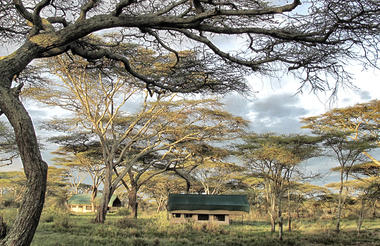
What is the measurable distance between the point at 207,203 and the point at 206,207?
0.82 feet

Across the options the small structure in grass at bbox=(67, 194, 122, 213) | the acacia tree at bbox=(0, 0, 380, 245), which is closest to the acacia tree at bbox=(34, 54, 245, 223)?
the acacia tree at bbox=(0, 0, 380, 245)

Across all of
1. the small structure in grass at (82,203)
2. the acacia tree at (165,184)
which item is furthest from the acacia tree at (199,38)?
the small structure in grass at (82,203)

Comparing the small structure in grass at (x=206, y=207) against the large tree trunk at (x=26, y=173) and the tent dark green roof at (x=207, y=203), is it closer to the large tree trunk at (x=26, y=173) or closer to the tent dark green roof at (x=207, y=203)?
the tent dark green roof at (x=207, y=203)

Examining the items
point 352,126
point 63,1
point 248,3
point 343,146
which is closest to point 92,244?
point 63,1

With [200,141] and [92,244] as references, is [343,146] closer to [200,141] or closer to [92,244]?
[200,141]

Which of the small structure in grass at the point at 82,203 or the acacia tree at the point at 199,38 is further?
the small structure in grass at the point at 82,203

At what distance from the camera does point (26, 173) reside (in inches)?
149

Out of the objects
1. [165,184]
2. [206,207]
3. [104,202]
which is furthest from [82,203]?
[104,202]

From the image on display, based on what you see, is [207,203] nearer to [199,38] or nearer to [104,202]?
[104,202]

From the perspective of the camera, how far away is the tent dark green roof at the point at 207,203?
20562 mm

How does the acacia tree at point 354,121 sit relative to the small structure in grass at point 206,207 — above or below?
above

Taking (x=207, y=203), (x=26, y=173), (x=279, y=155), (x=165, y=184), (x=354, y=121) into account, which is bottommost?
(x=207, y=203)

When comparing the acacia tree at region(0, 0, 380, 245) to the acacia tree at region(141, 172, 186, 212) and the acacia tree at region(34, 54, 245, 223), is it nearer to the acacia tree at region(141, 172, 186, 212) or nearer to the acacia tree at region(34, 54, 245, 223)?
the acacia tree at region(34, 54, 245, 223)

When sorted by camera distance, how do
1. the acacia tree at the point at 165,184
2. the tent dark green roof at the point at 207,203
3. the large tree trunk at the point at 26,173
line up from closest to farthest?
the large tree trunk at the point at 26,173, the tent dark green roof at the point at 207,203, the acacia tree at the point at 165,184
